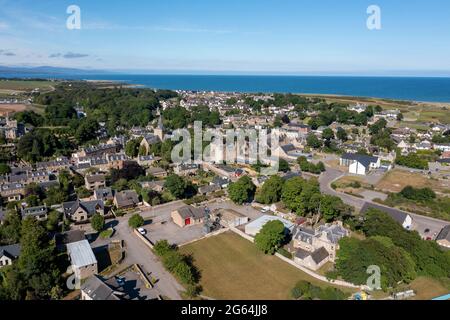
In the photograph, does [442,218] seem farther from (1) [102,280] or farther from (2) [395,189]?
(1) [102,280]

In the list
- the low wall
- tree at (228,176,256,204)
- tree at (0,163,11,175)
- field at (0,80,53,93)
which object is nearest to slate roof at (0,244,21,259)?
the low wall

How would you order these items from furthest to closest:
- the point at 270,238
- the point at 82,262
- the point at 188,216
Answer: the point at 188,216
the point at 270,238
the point at 82,262

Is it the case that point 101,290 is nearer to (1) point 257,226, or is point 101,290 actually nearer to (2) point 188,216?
(2) point 188,216

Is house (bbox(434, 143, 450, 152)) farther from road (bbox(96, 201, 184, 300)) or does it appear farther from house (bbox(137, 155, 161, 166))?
road (bbox(96, 201, 184, 300))

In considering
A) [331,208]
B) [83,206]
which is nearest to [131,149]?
[83,206]

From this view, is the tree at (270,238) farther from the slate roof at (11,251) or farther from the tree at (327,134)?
the tree at (327,134)

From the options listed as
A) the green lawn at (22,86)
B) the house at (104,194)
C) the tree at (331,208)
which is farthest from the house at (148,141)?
the green lawn at (22,86)
